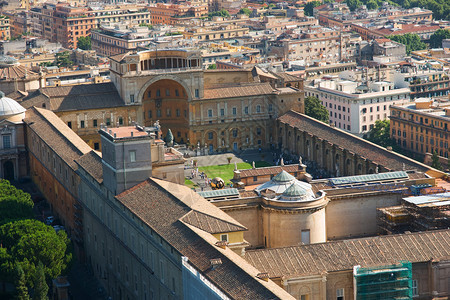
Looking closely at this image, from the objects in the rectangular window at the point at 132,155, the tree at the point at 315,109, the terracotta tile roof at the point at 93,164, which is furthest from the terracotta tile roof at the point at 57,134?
the tree at the point at 315,109

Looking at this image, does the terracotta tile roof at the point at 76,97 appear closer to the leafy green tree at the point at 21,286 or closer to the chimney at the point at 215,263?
Answer: the leafy green tree at the point at 21,286

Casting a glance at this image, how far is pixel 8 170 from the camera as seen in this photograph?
17412 cm

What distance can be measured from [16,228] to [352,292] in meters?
39.8

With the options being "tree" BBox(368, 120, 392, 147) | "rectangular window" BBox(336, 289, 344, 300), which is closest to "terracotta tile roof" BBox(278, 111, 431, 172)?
"tree" BBox(368, 120, 392, 147)

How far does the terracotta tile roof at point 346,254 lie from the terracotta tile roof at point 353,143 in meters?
29.2

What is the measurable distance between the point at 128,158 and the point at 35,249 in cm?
1350

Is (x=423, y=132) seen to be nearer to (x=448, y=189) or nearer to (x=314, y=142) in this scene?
(x=314, y=142)

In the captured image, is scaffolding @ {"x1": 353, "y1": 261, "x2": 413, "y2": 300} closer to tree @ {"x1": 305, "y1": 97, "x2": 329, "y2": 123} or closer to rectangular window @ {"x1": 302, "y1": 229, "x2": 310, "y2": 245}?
rectangular window @ {"x1": 302, "y1": 229, "x2": 310, "y2": 245}

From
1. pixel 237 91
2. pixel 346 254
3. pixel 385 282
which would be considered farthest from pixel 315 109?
pixel 385 282

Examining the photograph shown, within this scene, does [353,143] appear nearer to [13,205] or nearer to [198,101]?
[198,101]

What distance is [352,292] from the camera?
104688 millimetres

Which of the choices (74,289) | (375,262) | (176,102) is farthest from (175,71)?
(375,262)

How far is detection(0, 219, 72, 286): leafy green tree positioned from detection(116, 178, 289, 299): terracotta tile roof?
825cm

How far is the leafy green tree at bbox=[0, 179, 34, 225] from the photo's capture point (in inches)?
5344
